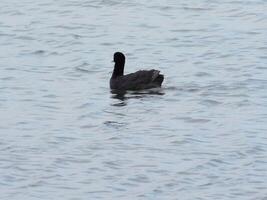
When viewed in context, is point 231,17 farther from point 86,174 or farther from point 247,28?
point 86,174

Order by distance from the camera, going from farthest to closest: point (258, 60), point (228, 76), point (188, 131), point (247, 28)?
point (247, 28) → point (258, 60) → point (228, 76) → point (188, 131)

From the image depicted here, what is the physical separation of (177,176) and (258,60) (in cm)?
878

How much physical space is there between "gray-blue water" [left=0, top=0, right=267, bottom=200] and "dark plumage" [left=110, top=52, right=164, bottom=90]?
254 millimetres

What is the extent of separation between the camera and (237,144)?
670 inches

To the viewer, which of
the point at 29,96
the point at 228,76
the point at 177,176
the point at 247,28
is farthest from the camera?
the point at 247,28

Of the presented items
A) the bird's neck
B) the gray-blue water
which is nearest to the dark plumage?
the bird's neck

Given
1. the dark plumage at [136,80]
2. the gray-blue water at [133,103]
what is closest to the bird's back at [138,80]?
the dark plumage at [136,80]

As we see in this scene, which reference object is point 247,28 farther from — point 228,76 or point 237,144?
point 237,144

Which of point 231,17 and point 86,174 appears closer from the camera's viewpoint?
point 86,174

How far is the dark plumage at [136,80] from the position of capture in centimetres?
2156

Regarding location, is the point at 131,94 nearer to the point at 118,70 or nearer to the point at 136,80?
the point at 136,80

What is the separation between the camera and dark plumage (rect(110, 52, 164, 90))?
21.6m

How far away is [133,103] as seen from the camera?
20594 mm

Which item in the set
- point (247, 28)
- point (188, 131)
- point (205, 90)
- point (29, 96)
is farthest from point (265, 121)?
point (247, 28)
